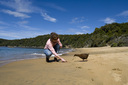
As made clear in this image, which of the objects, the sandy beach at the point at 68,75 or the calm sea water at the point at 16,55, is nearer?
the sandy beach at the point at 68,75

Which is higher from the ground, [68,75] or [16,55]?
[68,75]

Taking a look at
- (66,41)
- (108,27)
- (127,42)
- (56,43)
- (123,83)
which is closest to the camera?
(123,83)

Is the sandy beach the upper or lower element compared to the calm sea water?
upper

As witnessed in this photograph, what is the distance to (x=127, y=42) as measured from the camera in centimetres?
2269

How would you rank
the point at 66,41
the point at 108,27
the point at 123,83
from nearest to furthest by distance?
1. the point at 123,83
2. the point at 108,27
3. the point at 66,41

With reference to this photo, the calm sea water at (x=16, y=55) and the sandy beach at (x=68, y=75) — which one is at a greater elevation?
the sandy beach at (x=68, y=75)

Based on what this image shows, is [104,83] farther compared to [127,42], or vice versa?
[127,42]

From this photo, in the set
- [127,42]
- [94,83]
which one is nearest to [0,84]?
[94,83]

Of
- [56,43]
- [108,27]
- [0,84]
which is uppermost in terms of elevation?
[108,27]

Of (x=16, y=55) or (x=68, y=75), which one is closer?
(x=68, y=75)

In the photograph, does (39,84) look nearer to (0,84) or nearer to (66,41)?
(0,84)

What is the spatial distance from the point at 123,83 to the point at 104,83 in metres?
0.35

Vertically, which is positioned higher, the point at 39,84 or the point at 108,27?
the point at 108,27

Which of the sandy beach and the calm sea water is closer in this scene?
the sandy beach
